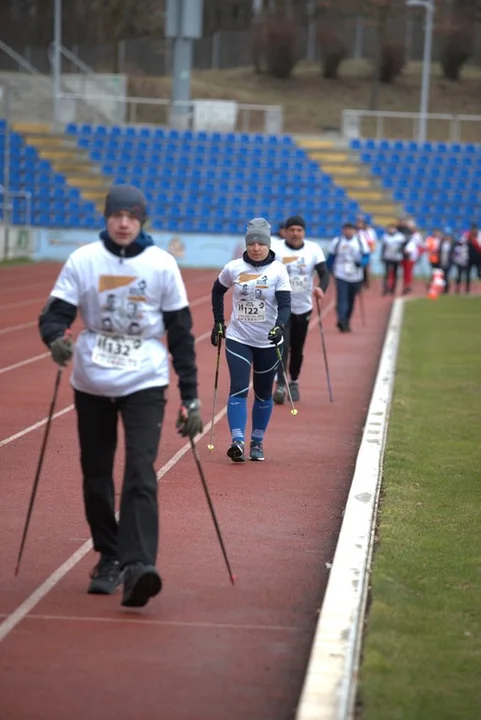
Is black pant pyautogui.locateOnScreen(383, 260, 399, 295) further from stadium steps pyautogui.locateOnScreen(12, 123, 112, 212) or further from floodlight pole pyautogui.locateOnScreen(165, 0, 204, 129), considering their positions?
floodlight pole pyautogui.locateOnScreen(165, 0, 204, 129)

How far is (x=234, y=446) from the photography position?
11648 millimetres

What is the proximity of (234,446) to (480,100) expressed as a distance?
6635 cm

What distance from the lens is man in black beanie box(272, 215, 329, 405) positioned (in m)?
15.8

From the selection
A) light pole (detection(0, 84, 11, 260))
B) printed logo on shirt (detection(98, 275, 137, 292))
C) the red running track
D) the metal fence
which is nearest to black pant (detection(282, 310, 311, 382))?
the red running track

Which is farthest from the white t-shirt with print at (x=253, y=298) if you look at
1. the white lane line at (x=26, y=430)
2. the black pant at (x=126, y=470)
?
the black pant at (x=126, y=470)

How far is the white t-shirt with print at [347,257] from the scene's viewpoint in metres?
24.1

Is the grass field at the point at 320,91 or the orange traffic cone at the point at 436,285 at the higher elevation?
the grass field at the point at 320,91

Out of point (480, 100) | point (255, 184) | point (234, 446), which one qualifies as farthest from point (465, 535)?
point (480, 100)

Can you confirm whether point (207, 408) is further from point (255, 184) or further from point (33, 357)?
point (255, 184)

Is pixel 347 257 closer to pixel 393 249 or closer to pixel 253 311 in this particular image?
pixel 253 311

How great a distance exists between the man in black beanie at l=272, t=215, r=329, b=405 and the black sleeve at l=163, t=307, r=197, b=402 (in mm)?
8741

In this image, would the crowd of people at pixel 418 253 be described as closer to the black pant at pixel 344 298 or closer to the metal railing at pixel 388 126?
the metal railing at pixel 388 126

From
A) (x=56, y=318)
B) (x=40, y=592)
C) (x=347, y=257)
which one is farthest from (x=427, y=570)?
(x=347, y=257)

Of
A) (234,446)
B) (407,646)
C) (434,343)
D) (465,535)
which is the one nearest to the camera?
(407,646)
